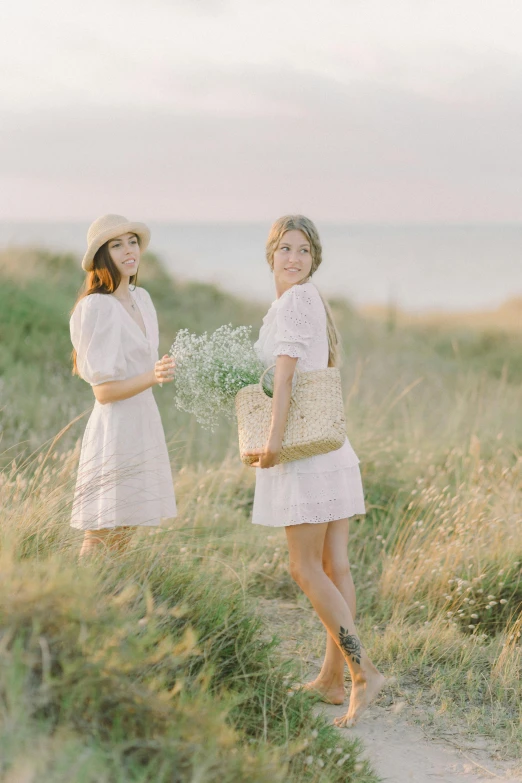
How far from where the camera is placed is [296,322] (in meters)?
3.70

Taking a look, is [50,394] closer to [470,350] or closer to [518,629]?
[518,629]

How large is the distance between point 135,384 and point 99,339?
0.29 metres

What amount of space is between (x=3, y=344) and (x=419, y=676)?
317 inches

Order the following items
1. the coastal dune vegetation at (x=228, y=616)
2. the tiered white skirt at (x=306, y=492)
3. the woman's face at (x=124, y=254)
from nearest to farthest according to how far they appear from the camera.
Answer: the coastal dune vegetation at (x=228, y=616)
the tiered white skirt at (x=306, y=492)
the woman's face at (x=124, y=254)

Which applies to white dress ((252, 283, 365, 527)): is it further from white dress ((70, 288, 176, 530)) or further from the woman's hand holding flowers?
white dress ((70, 288, 176, 530))

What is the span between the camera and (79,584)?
2734 millimetres

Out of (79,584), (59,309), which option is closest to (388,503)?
(79,584)

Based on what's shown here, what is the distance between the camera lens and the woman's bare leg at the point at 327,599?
12.6 feet

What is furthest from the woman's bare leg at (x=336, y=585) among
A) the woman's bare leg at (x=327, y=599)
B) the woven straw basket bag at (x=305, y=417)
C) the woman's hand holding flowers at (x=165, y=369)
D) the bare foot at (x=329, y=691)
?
the woman's hand holding flowers at (x=165, y=369)

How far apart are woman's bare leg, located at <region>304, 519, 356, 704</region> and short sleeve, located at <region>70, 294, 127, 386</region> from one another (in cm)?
129

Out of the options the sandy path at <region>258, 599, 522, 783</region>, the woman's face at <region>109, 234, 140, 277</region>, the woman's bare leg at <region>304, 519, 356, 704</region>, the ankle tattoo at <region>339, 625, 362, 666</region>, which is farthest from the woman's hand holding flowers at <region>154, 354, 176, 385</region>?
the sandy path at <region>258, 599, 522, 783</region>

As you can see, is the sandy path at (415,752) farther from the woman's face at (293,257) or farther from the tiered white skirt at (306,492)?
the woman's face at (293,257)

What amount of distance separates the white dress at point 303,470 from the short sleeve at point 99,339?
71cm

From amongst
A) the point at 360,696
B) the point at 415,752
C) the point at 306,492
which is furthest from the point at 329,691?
the point at 306,492
